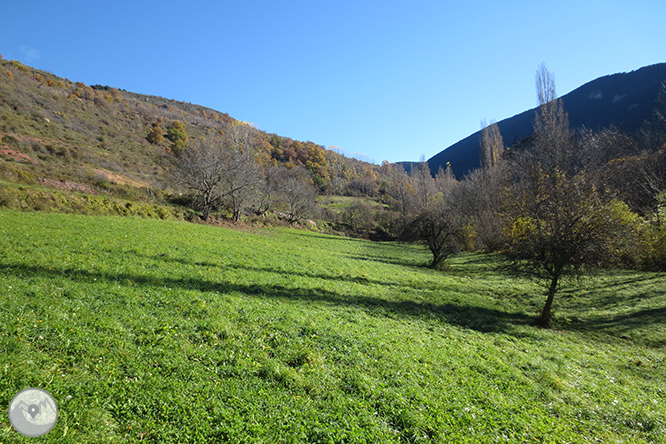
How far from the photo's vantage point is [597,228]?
13.3m

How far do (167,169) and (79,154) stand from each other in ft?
66.7

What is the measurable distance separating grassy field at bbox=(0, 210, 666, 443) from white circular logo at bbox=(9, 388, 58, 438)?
137 mm

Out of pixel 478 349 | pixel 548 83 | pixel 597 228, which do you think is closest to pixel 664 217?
pixel 597 228

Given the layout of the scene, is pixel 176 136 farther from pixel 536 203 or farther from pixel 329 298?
pixel 536 203

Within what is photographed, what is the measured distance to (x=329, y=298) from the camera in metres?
13.0

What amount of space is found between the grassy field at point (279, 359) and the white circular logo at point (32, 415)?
0.14 meters

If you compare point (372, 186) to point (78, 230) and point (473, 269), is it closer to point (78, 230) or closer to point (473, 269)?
point (473, 269)

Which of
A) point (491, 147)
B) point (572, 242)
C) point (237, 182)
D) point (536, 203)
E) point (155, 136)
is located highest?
point (155, 136)

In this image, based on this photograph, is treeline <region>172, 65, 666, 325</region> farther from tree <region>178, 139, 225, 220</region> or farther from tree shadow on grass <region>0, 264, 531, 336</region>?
tree shadow on grass <region>0, 264, 531, 336</region>

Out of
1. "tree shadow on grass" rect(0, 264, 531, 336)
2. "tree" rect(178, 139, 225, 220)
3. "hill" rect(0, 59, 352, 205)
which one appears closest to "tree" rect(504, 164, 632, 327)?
"tree shadow on grass" rect(0, 264, 531, 336)

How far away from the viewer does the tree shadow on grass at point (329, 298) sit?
9.27 metres

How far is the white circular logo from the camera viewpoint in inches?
128

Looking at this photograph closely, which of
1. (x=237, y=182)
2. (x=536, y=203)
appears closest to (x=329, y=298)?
(x=536, y=203)

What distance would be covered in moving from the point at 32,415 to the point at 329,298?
1038 cm
